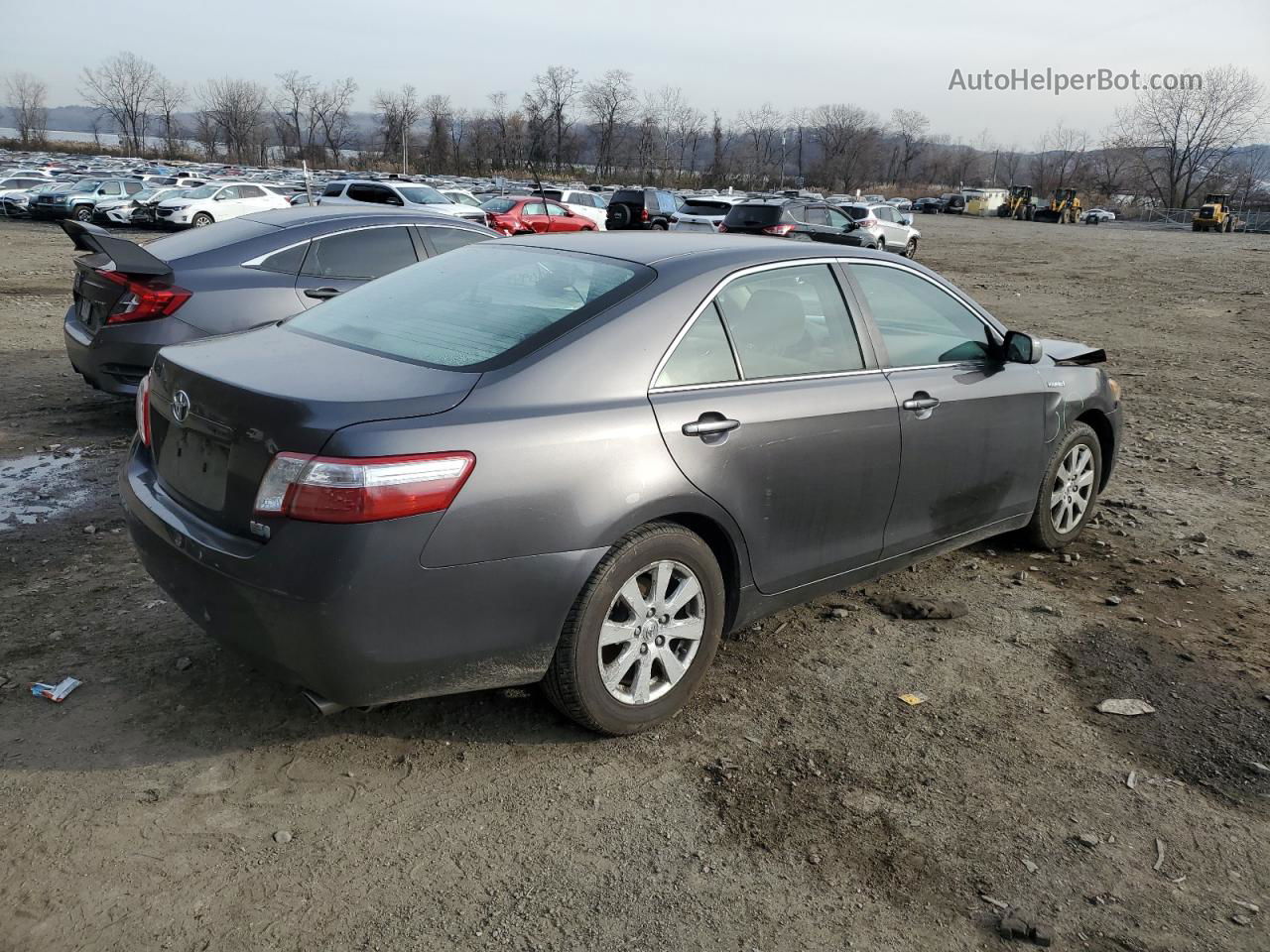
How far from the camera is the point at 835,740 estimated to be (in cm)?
334

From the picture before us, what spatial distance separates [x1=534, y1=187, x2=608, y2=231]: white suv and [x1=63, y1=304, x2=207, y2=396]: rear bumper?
20.6 m

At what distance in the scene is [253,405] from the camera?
2783 millimetres

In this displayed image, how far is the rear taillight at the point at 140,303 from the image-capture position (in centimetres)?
616

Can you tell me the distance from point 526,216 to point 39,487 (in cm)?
1906

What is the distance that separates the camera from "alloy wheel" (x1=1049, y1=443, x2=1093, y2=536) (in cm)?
502

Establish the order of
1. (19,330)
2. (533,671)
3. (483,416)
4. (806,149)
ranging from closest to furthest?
(483,416)
(533,671)
(19,330)
(806,149)

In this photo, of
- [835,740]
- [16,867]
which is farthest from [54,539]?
[835,740]

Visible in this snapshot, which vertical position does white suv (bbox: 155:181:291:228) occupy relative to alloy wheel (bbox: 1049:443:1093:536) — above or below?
above

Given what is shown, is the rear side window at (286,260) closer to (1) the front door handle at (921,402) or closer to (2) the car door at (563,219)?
(1) the front door handle at (921,402)

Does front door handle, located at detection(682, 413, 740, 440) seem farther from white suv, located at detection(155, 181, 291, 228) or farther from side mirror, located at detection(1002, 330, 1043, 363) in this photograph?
white suv, located at detection(155, 181, 291, 228)

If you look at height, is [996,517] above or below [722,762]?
above

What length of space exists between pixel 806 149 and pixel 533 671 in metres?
172

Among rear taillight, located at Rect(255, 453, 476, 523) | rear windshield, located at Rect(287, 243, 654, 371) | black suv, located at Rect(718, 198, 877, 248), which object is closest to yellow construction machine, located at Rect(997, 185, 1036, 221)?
black suv, located at Rect(718, 198, 877, 248)

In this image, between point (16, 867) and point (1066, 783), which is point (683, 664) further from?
point (16, 867)
